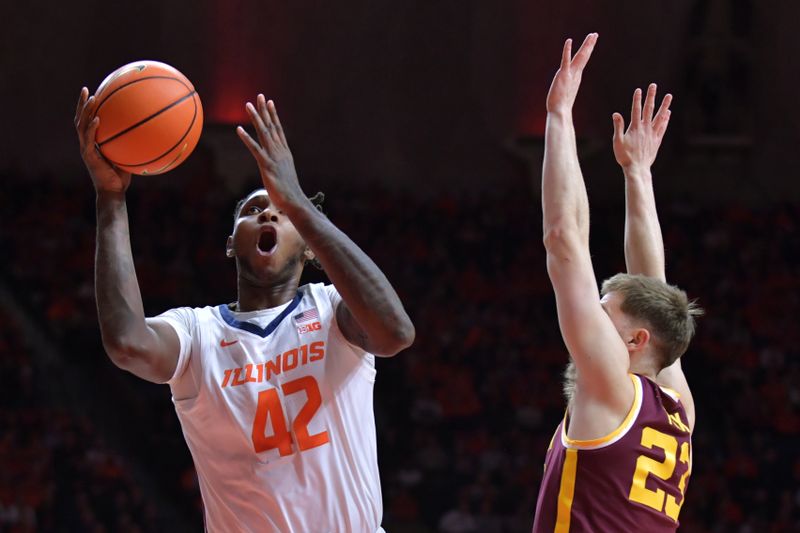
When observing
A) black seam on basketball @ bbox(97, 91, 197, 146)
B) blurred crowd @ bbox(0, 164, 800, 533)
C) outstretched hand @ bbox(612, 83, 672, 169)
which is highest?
black seam on basketball @ bbox(97, 91, 197, 146)

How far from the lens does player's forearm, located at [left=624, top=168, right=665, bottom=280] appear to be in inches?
146

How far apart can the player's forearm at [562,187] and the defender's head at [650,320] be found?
0.82 ft

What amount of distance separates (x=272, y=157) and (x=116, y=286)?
2.00 feet

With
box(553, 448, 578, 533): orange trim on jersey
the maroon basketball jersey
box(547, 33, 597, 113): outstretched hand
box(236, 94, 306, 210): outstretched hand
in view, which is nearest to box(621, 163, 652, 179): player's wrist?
box(547, 33, 597, 113): outstretched hand

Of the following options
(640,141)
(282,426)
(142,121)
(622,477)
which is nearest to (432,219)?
(640,141)

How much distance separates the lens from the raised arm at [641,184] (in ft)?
12.2

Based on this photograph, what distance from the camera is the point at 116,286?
299 centimetres

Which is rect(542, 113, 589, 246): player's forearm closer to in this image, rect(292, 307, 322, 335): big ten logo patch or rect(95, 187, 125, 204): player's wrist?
rect(292, 307, 322, 335): big ten logo patch

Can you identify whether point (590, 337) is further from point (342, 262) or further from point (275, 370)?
point (275, 370)

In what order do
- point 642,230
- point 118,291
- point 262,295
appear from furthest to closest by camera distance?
point 642,230 → point 262,295 → point 118,291

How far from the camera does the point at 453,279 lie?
13.3 meters

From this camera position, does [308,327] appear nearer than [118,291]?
No

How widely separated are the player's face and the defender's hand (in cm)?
43

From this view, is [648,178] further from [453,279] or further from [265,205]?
[453,279]
